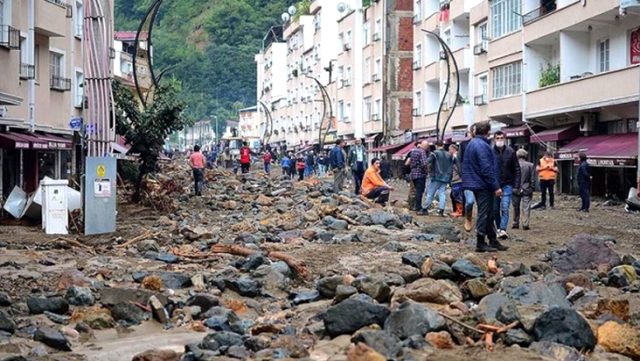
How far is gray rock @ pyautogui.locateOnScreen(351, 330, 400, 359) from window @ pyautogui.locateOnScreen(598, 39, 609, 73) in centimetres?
2588

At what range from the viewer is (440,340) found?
670 centimetres

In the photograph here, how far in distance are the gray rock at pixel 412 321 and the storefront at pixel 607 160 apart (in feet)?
62.2

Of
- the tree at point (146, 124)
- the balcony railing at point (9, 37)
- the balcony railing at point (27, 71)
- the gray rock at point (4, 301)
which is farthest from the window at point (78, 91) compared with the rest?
the gray rock at point (4, 301)

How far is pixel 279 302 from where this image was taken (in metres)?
9.21

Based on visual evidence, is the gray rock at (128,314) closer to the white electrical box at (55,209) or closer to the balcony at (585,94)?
the white electrical box at (55,209)

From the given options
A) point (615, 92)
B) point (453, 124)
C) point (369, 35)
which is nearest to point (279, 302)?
point (615, 92)

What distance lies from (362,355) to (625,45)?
25.1 metres

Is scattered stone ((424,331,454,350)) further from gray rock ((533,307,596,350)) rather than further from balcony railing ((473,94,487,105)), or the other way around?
balcony railing ((473,94,487,105))

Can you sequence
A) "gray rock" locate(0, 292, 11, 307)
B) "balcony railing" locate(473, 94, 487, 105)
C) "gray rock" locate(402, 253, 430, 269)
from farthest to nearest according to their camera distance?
"balcony railing" locate(473, 94, 487, 105) → "gray rock" locate(402, 253, 430, 269) → "gray rock" locate(0, 292, 11, 307)

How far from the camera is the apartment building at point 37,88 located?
23.9 meters

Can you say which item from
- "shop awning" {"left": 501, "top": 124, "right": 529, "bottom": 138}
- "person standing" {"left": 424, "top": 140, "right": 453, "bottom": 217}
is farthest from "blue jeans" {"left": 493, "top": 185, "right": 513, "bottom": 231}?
"shop awning" {"left": 501, "top": 124, "right": 529, "bottom": 138}

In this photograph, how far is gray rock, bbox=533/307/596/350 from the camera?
21.6 ft

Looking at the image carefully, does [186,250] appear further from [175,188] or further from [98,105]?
[175,188]

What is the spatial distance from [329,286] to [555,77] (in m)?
25.8
